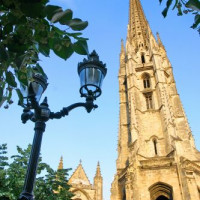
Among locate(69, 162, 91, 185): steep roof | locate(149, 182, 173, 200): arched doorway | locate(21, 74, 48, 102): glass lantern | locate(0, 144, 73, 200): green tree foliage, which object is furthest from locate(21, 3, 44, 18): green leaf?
locate(69, 162, 91, 185): steep roof

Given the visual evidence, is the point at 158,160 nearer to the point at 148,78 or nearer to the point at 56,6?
the point at 148,78

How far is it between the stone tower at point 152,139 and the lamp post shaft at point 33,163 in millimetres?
15477

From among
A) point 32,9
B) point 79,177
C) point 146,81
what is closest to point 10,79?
point 32,9

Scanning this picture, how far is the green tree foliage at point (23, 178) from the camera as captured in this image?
1137 cm

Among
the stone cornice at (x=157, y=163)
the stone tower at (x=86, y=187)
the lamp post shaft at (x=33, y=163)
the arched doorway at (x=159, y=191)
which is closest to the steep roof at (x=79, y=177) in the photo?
the stone tower at (x=86, y=187)

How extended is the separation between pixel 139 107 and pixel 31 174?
2238cm

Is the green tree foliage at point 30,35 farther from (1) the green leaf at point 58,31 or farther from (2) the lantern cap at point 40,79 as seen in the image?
(2) the lantern cap at point 40,79

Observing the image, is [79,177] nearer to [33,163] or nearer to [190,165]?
[190,165]

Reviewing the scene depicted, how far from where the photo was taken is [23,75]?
6.77 ft

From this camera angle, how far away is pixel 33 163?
363 cm

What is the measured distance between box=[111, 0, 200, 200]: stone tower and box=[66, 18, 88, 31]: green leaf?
692 inches

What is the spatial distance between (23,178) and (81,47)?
11.1 meters

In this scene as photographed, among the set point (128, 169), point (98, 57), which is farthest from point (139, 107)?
point (98, 57)

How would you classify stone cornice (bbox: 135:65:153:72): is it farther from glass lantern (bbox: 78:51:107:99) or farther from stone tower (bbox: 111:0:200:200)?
glass lantern (bbox: 78:51:107:99)
